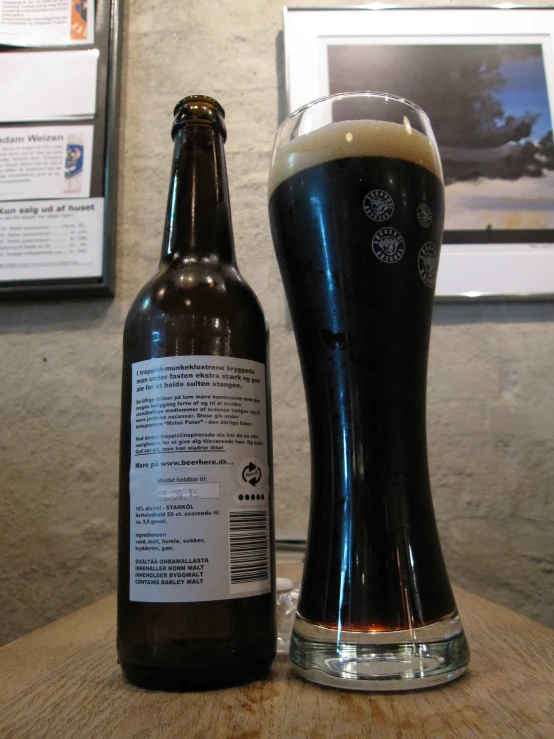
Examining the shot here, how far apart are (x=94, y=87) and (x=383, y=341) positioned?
126cm

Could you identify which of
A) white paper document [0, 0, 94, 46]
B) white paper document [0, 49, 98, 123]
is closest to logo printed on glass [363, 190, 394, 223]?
white paper document [0, 49, 98, 123]

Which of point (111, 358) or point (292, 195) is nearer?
point (292, 195)

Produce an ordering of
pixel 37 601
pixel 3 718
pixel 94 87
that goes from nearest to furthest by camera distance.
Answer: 1. pixel 3 718
2. pixel 37 601
3. pixel 94 87

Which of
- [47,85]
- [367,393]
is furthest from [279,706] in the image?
[47,85]

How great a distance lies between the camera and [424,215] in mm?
476

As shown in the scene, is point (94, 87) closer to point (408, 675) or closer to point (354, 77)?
point (354, 77)

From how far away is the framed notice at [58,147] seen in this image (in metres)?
1.31

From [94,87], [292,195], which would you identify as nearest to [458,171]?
[94,87]

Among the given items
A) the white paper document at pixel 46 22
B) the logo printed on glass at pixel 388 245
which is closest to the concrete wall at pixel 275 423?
the white paper document at pixel 46 22

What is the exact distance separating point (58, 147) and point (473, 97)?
96 centimetres

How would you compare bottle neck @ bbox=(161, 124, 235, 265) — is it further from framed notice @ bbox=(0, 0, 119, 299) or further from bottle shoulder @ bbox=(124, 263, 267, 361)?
framed notice @ bbox=(0, 0, 119, 299)

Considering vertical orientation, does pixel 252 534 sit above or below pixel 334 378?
below

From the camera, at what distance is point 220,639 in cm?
44

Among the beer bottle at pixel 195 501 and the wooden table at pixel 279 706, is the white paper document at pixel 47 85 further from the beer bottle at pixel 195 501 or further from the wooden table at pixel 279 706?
the wooden table at pixel 279 706
